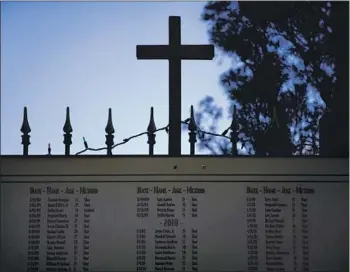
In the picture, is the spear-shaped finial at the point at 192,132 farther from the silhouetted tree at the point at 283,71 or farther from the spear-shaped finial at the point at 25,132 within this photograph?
the spear-shaped finial at the point at 25,132

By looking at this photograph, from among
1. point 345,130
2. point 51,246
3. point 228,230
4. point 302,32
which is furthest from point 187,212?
point 302,32

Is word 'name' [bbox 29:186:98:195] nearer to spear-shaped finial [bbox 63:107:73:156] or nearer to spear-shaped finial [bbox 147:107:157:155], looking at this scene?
spear-shaped finial [bbox 63:107:73:156]

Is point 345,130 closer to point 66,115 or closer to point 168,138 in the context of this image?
point 168,138

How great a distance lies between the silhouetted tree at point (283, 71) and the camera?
3.57 metres

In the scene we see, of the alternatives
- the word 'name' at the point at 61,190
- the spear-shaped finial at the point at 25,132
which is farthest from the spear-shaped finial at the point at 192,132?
the spear-shaped finial at the point at 25,132

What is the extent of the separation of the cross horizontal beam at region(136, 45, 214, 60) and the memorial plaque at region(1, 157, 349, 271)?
2.33 ft

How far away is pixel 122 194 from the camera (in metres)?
3.41

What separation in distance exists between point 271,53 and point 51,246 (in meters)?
2.00

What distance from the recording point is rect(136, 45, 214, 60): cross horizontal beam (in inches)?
141

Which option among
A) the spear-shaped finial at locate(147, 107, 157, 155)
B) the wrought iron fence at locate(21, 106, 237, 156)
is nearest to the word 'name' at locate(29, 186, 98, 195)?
the wrought iron fence at locate(21, 106, 237, 156)

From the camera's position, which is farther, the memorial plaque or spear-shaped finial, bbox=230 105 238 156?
spear-shaped finial, bbox=230 105 238 156

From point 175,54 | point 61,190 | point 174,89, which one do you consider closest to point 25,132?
point 61,190

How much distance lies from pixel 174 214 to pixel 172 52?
110 cm

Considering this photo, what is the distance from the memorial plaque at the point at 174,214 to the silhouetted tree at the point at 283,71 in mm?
231
